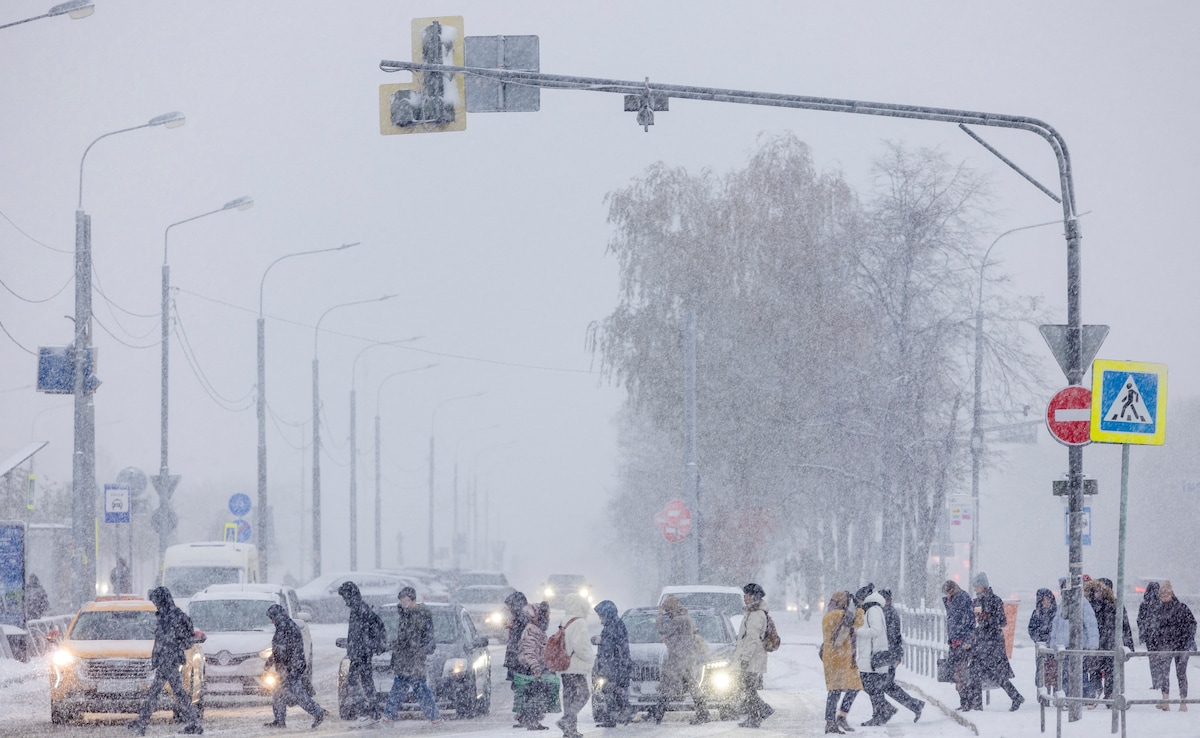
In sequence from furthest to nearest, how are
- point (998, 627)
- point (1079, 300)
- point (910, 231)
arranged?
1. point (910, 231)
2. point (998, 627)
3. point (1079, 300)

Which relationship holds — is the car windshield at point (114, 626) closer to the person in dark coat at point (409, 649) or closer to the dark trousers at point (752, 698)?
the person in dark coat at point (409, 649)

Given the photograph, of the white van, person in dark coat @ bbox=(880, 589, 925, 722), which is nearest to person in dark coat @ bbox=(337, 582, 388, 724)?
person in dark coat @ bbox=(880, 589, 925, 722)

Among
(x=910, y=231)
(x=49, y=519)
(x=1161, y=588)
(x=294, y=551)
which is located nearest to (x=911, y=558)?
(x=910, y=231)

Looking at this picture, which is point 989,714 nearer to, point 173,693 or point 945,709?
point 945,709

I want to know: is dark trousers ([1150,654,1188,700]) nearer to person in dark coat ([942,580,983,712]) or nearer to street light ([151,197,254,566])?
person in dark coat ([942,580,983,712])

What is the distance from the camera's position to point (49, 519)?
251ft

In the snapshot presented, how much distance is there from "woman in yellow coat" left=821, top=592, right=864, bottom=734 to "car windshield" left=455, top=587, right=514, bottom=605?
3132 cm


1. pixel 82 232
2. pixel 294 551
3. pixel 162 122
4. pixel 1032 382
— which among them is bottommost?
pixel 294 551

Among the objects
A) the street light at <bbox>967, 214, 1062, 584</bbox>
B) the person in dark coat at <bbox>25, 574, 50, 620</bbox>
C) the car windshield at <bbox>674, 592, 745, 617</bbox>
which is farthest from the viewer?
the street light at <bbox>967, 214, 1062, 584</bbox>

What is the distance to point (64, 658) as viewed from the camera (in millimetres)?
20500

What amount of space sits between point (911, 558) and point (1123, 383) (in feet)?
86.1

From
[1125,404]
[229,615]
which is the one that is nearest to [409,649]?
[229,615]

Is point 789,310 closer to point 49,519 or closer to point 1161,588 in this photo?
point 1161,588

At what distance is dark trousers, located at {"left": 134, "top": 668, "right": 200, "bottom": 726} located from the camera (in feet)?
62.6
